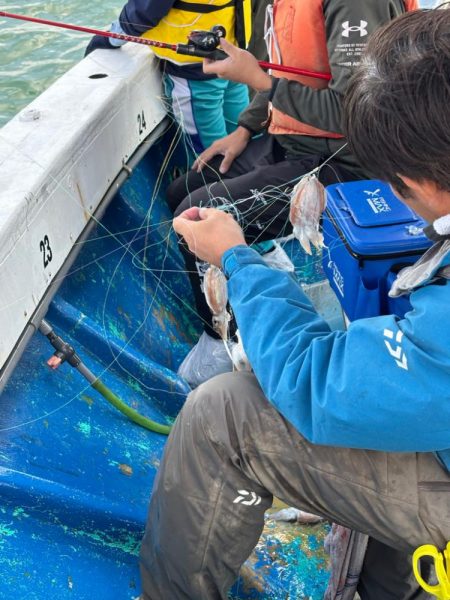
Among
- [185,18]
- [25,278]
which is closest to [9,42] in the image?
[185,18]

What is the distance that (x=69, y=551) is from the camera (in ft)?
6.58

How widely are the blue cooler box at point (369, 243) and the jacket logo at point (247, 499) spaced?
22.4 inches

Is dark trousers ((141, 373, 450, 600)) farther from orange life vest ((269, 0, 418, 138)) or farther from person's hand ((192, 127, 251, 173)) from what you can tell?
person's hand ((192, 127, 251, 173))

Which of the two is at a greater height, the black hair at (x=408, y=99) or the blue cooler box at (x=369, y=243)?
the black hair at (x=408, y=99)

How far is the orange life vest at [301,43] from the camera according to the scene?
2.55 m

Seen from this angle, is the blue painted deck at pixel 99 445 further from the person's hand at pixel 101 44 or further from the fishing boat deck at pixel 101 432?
the person's hand at pixel 101 44

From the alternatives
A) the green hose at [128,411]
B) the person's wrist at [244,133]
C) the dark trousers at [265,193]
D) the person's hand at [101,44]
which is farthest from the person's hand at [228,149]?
the green hose at [128,411]

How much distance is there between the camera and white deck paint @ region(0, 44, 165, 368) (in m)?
2.12

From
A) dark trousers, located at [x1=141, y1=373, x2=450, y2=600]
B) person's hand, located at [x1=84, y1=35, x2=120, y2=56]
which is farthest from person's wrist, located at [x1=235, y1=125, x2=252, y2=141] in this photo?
dark trousers, located at [x1=141, y1=373, x2=450, y2=600]

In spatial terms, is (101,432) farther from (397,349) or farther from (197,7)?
(197,7)

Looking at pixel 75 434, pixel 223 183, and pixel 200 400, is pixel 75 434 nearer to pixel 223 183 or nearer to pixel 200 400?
pixel 200 400

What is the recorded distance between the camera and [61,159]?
249cm

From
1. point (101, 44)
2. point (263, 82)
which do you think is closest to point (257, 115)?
point (263, 82)

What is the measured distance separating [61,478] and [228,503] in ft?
2.21
